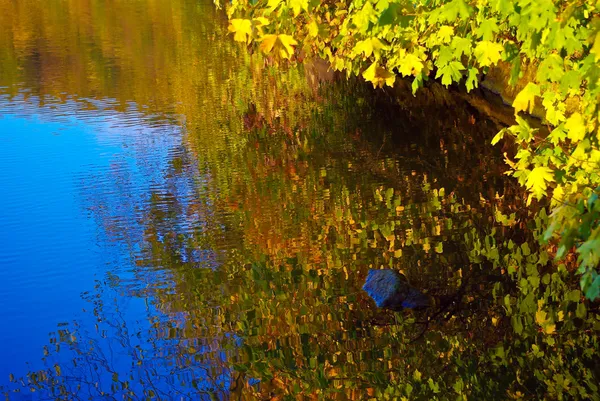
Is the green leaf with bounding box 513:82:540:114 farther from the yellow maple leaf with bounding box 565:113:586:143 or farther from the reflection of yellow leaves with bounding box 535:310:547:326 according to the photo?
the reflection of yellow leaves with bounding box 535:310:547:326

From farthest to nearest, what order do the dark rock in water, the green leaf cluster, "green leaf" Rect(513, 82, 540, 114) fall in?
the dark rock in water
"green leaf" Rect(513, 82, 540, 114)
the green leaf cluster

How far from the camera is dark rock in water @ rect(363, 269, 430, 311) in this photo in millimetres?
14070

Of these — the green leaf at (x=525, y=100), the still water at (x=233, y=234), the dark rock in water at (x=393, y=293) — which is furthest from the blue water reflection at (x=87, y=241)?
the green leaf at (x=525, y=100)

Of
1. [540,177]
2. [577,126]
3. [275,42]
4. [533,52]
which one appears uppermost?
[275,42]

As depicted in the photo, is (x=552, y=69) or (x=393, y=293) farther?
(x=393, y=293)

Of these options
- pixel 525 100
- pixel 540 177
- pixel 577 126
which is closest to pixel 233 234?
pixel 540 177

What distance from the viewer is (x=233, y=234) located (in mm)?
17531

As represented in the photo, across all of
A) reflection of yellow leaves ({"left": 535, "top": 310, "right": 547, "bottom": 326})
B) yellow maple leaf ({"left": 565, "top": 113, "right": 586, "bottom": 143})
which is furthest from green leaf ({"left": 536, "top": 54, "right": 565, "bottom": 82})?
reflection of yellow leaves ({"left": 535, "top": 310, "right": 547, "bottom": 326})

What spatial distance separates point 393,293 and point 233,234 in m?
4.34

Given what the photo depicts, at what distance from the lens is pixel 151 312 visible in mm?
13977

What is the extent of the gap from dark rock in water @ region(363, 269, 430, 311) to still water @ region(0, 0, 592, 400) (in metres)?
0.23

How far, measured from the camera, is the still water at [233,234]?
12.4 m

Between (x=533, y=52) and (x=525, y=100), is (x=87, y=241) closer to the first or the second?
(x=533, y=52)

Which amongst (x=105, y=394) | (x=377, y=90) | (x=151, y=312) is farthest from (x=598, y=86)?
(x=377, y=90)
